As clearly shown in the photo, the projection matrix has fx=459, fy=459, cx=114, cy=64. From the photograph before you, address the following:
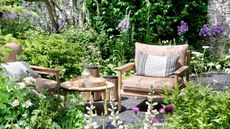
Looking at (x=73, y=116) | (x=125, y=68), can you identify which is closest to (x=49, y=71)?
(x=125, y=68)

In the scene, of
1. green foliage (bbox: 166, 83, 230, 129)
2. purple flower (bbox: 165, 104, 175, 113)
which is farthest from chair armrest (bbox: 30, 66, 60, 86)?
purple flower (bbox: 165, 104, 175, 113)

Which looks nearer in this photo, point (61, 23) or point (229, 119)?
point (229, 119)

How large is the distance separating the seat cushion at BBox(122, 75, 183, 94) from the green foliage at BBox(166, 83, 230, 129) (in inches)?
84.4

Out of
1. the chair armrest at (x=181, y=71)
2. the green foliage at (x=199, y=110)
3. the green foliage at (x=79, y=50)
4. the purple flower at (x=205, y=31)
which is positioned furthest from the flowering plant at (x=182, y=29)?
the green foliage at (x=199, y=110)

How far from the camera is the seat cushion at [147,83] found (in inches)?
232

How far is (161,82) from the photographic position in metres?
5.94

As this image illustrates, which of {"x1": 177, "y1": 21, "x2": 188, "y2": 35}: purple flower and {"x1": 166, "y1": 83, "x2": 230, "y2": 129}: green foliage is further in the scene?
{"x1": 177, "y1": 21, "x2": 188, "y2": 35}: purple flower

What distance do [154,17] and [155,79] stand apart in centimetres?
312

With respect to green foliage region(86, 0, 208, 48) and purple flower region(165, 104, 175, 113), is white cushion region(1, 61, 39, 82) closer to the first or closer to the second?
purple flower region(165, 104, 175, 113)

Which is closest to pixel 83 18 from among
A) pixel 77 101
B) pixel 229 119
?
pixel 77 101

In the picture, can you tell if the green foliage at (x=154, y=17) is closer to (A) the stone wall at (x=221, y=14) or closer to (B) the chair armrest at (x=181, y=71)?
(A) the stone wall at (x=221, y=14)

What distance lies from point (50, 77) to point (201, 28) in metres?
3.44

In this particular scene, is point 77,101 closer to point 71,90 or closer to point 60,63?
point 71,90

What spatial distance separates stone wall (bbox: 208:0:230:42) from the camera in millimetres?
9336
